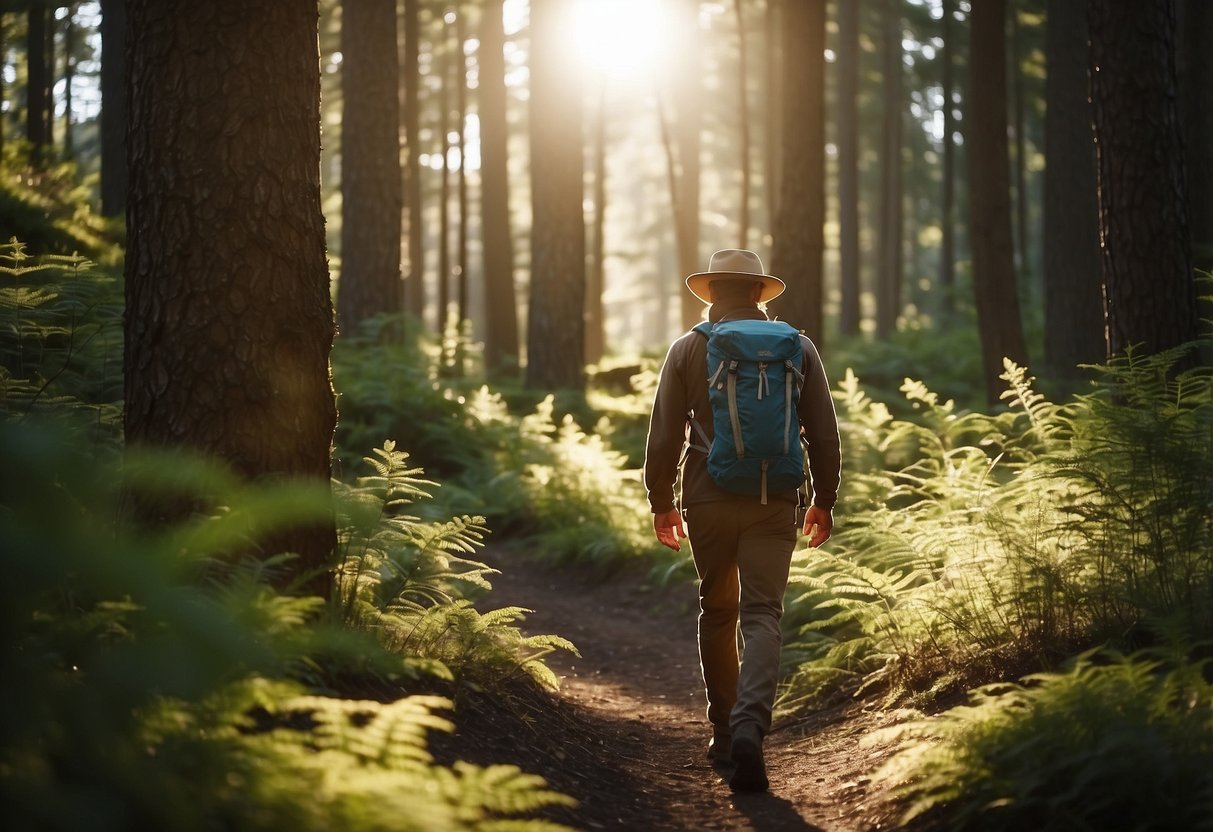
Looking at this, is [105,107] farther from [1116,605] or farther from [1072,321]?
[1116,605]

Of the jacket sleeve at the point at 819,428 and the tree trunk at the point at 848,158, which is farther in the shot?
the tree trunk at the point at 848,158

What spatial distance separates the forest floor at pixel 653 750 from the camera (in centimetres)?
476

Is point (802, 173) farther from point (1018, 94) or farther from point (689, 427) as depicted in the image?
point (1018, 94)

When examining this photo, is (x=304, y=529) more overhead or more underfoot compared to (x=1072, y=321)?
more underfoot

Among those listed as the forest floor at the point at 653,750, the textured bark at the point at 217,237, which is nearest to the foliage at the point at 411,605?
the forest floor at the point at 653,750

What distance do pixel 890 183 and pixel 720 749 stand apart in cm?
3179

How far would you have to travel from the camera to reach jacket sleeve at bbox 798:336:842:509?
546 cm

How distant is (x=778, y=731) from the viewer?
6.61m

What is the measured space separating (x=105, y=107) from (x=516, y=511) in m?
10.7

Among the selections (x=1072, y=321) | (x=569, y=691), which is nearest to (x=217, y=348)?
(x=569, y=691)

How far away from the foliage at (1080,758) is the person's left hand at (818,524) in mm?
1475

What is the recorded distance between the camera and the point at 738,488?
5.23 meters

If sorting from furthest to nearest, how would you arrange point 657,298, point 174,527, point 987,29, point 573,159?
1. point 657,298
2. point 573,159
3. point 987,29
4. point 174,527

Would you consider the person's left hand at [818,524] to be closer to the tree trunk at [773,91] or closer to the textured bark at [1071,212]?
the textured bark at [1071,212]
